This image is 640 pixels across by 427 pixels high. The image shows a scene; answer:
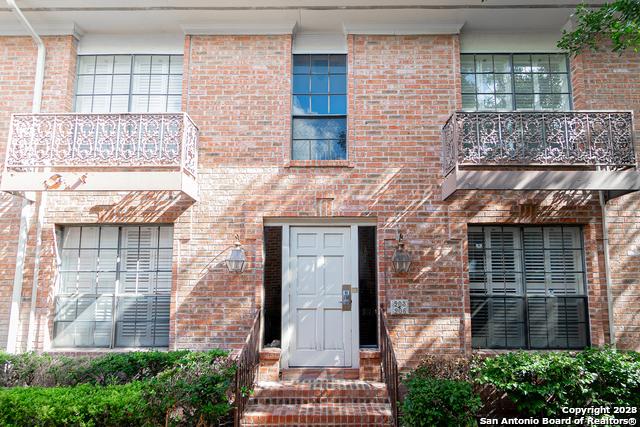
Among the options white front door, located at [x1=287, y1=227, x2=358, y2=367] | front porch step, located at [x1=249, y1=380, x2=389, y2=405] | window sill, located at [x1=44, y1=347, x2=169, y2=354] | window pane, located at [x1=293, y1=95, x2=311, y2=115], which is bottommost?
front porch step, located at [x1=249, y1=380, x2=389, y2=405]

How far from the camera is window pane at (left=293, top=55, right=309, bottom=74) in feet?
26.4

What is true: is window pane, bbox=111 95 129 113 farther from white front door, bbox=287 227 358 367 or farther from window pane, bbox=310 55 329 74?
white front door, bbox=287 227 358 367

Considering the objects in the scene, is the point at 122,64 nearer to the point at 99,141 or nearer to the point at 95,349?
A: the point at 99,141

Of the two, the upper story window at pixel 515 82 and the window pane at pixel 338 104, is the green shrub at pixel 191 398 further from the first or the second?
the upper story window at pixel 515 82

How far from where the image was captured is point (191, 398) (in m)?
5.38

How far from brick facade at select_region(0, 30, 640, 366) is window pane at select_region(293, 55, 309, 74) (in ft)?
0.77

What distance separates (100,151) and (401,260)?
454 cm

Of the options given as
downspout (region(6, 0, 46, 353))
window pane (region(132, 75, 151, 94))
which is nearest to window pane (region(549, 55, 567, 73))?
window pane (region(132, 75, 151, 94))

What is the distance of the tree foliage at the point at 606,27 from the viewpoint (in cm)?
629

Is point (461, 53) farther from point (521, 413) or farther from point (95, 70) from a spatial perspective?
point (95, 70)

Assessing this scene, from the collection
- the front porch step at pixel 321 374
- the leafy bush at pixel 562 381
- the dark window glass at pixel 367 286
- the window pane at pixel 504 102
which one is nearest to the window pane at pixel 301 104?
the dark window glass at pixel 367 286

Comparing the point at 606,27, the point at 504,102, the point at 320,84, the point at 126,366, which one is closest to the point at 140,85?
the point at 320,84

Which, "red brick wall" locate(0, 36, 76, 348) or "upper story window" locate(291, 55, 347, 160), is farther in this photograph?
"upper story window" locate(291, 55, 347, 160)

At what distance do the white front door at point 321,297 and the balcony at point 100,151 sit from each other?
1.91m
